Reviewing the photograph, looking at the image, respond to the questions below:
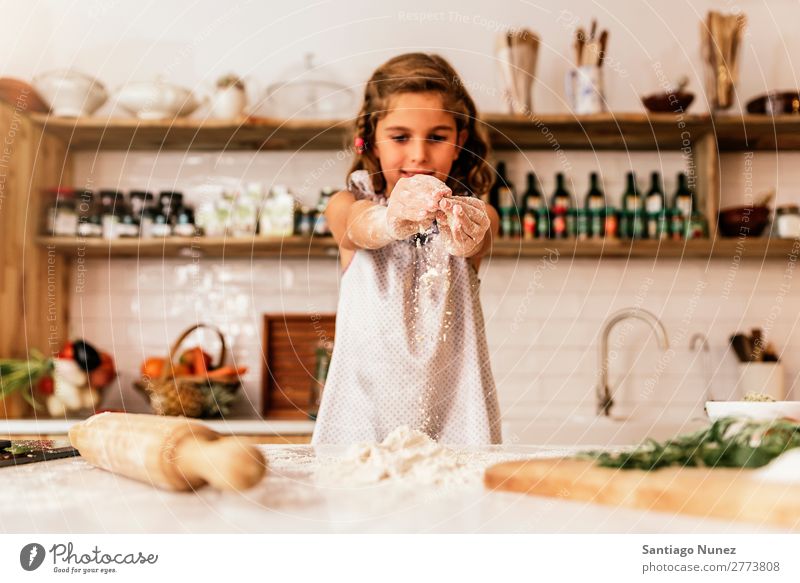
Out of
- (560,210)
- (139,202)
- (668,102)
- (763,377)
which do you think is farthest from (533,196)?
(139,202)

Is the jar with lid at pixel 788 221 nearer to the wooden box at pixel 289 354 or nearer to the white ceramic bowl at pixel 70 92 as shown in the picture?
the wooden box at pixel 289 354

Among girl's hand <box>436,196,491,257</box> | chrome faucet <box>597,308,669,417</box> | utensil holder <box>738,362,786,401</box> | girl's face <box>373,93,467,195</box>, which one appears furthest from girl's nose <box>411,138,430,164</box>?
utensil holder <box>738,362,786,401</box>

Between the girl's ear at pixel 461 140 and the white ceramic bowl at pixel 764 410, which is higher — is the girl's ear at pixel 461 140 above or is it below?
above

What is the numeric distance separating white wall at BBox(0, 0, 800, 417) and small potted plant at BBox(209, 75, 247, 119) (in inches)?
1.9

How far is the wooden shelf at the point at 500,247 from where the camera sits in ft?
4.49

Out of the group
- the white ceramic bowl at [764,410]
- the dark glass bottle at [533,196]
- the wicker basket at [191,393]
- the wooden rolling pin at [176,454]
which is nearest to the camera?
the wooden rolling pin at [176,454]

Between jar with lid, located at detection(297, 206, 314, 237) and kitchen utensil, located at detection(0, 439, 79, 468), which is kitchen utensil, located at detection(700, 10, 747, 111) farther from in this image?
kitchen utensil, located at detection(0, 439, 79, 468)

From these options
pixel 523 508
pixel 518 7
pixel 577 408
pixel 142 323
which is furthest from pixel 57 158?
pixel 523 508

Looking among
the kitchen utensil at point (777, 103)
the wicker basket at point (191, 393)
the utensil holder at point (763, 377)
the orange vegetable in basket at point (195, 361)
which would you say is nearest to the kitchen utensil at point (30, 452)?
the wicker basket at point (191, 393)

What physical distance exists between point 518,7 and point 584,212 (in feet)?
1.31

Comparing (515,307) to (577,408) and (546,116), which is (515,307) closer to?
(577,408)

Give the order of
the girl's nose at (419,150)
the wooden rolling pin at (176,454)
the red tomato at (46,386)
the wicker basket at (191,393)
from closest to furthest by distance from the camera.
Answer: the wooden rolling pin at (176,454), the girl's nose at (419,150), the wicker basket at (191,393), the red tomato at (46,386)

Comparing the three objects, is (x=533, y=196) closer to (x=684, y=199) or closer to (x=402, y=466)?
(x=684, y=199)

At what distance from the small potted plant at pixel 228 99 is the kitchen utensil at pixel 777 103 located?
955 millimetres
